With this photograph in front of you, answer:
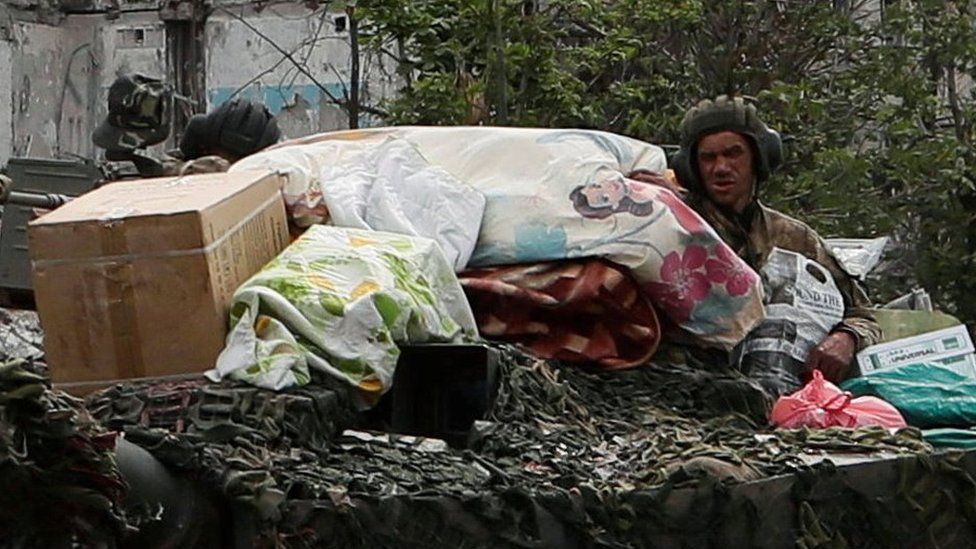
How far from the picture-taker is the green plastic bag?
4.99 metres

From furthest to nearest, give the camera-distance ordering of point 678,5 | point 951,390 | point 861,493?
point 678,5, point 951,390, point 861,493

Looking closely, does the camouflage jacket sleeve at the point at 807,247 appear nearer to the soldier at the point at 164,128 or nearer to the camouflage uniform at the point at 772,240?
the camouflage uniform at the point at 772,240

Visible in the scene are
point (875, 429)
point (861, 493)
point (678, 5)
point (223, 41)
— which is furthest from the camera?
point (223, 41)

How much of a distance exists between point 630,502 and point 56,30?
48.3 feet

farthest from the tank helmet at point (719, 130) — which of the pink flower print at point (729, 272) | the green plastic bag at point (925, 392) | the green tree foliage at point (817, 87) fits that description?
the green tree foliage at point (817, 87)

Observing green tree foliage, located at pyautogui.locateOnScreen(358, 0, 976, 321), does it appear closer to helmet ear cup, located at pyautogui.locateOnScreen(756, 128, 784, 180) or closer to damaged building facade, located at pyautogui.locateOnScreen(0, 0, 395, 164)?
damaged building facade, located at pyautogui.locateOnScreen(0, 0, 395, 164)

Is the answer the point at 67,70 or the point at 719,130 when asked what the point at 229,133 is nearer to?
the point at 719,130

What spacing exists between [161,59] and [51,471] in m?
14.8

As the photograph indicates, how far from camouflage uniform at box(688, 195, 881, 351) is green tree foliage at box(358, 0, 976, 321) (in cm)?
497

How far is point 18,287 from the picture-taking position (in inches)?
239

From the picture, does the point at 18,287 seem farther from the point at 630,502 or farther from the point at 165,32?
the point at 165,32

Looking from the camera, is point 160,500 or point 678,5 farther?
point 678,5

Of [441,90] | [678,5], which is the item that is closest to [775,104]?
→ [678,5]

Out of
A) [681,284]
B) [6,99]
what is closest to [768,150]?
[681,284]
